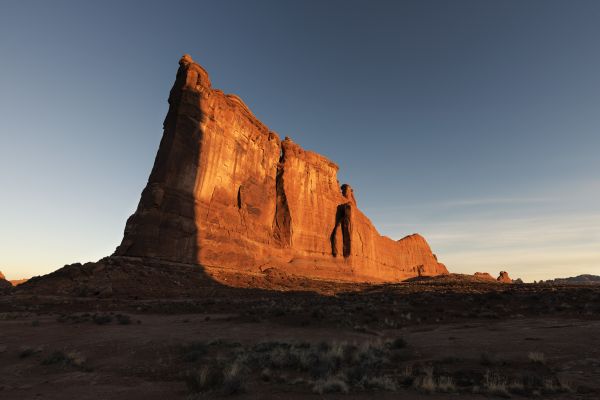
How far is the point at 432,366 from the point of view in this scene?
918cm

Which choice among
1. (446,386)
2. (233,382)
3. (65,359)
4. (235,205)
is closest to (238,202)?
(235,205)

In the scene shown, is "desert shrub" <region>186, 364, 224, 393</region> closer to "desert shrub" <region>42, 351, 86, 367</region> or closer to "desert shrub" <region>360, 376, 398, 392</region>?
"desert shrub" <region>360, 376, 398, 392</region>

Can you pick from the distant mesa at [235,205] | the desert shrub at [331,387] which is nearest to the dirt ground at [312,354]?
the desert shrub at [331,387]

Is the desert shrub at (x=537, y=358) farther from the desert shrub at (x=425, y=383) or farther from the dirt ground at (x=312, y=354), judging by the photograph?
the desert shrub at (x=425, y=383)

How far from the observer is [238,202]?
53.3 m

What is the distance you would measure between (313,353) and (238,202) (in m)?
43.7

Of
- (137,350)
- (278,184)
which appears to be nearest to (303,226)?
(278,184)

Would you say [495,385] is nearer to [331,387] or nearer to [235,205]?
[331,387]

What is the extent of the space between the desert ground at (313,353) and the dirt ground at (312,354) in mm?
37

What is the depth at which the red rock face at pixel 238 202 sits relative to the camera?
41.2 metres

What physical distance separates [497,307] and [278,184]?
4770 cm

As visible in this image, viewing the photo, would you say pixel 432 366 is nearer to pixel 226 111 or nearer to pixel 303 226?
pixel 226 111

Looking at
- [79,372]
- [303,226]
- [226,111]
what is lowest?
[79,372]

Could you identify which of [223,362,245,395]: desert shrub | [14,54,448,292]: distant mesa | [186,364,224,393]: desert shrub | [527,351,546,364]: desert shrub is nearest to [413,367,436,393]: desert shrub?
[527,351,546,364]: desert shrub
